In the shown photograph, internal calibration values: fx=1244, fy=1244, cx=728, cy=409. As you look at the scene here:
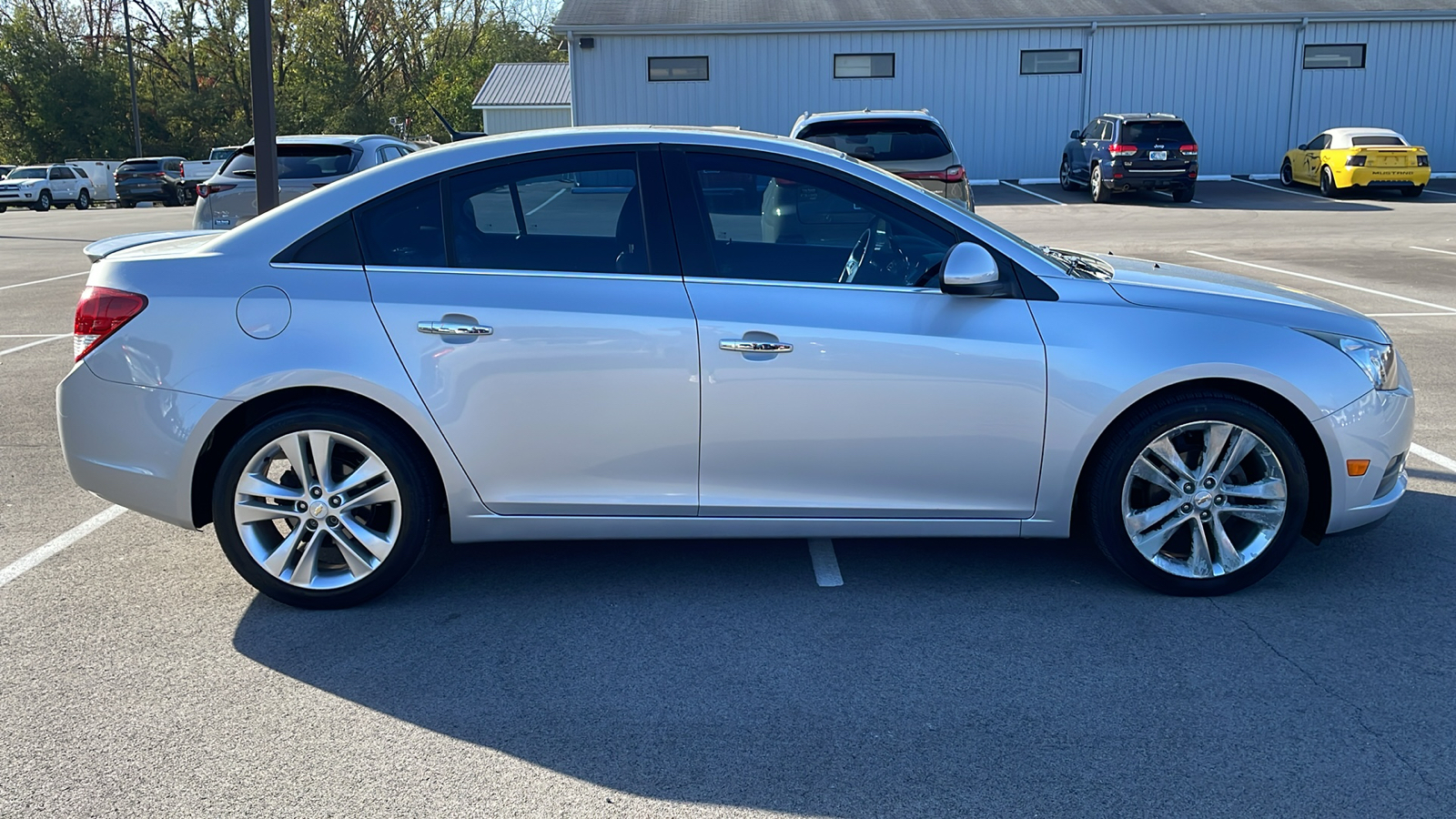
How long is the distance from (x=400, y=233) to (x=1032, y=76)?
2921 centimetres

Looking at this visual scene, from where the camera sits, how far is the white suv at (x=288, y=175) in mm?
12320

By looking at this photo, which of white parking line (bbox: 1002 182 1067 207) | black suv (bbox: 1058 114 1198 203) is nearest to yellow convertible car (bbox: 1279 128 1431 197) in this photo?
black suv (bbox: 1058 114 1198 203)

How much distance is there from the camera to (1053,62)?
102ft

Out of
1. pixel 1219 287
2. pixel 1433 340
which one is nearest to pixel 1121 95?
pixel 1433 340

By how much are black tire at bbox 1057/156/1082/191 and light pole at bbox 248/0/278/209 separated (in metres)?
24.9

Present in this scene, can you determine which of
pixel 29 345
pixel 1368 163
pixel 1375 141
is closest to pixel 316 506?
pixel 29 345

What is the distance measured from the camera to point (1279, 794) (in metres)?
3.11

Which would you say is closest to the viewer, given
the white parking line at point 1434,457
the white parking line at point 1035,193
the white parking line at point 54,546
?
the white parking line at point 54,546

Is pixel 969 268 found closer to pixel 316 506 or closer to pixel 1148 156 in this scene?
pixel 316 506

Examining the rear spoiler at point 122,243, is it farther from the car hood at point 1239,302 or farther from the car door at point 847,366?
the car hood at point 1239,302

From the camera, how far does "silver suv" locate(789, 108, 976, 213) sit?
12633 mm

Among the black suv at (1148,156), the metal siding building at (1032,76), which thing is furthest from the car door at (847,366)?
the metal siding building at (1032,76)

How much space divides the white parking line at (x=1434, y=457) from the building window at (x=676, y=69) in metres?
26.2

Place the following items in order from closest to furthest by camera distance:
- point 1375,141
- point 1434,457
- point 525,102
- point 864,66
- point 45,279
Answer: point 1434,457 → point 45,279 → point 1375,141 → point 864,66 → point 525,102
